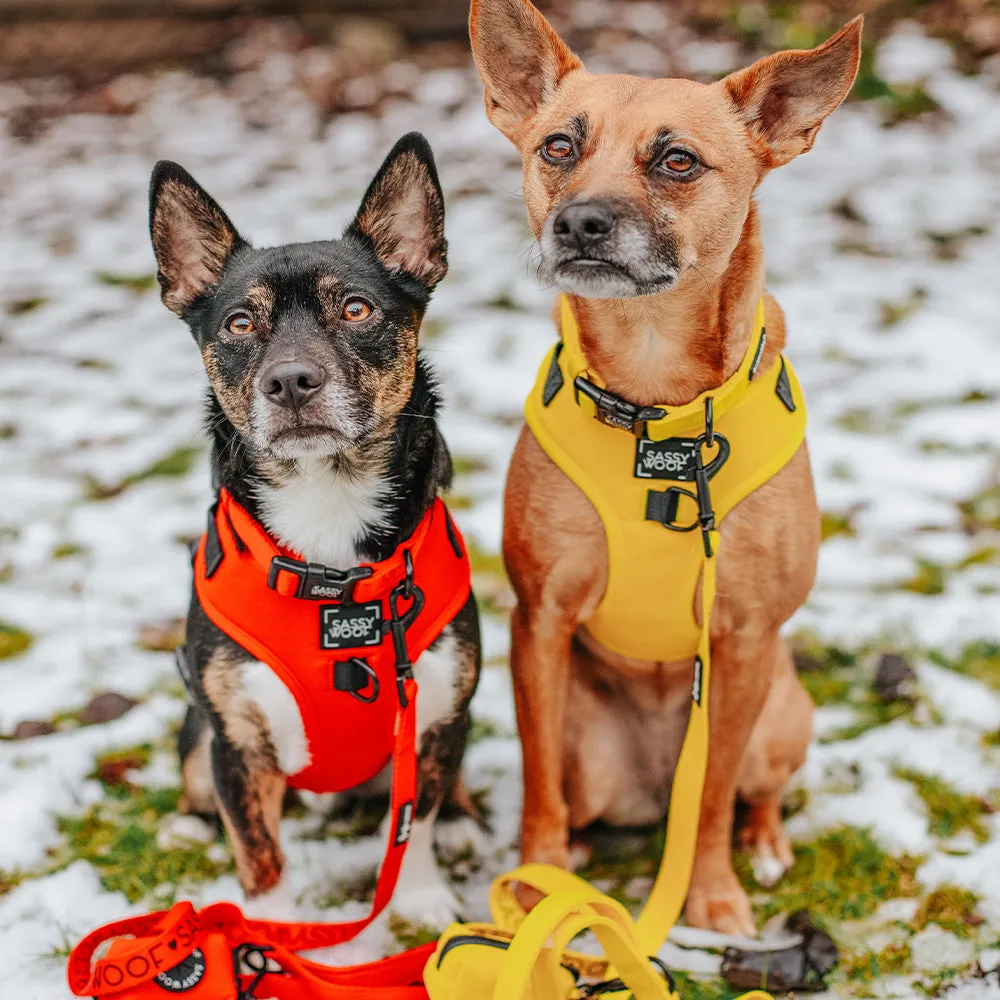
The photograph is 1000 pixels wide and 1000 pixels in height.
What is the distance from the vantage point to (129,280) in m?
7.17

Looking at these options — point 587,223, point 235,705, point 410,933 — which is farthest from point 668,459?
point 410,933

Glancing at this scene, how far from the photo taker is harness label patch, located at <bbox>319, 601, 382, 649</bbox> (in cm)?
271

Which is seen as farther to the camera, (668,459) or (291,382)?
(668,459)

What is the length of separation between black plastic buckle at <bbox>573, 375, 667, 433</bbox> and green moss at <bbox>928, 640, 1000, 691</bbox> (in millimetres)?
1890

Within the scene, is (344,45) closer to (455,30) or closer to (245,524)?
(455,30)

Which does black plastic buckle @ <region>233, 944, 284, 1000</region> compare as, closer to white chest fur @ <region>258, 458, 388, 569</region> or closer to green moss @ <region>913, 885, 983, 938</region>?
Answer: white chest fur @ <region>258, 458, 388, 569</region>

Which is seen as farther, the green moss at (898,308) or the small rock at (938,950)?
the green moss at (898,308)

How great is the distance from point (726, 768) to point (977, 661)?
1429mm

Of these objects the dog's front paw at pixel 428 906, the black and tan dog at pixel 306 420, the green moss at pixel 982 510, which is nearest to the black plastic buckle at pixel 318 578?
the black and tan dog at pixel 306 420

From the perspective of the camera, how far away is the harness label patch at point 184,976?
2.55 m

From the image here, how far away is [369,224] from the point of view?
293 centimetres

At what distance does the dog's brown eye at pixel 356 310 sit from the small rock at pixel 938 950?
2.09m

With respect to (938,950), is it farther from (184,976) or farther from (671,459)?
Result: (184,976)

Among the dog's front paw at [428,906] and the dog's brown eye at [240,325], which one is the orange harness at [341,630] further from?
the dog's brown eye at [240,325]
